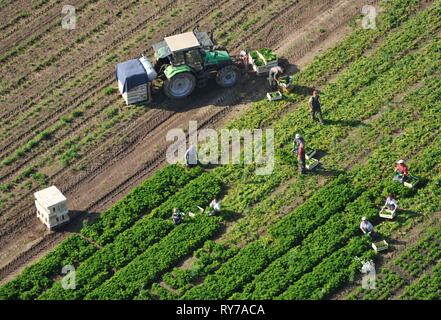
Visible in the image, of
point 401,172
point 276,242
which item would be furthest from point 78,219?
point 401,172

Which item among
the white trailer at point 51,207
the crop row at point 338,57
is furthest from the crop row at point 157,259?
the crop row at point 338,57

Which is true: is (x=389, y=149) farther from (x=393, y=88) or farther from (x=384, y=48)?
(x=384, y=48)

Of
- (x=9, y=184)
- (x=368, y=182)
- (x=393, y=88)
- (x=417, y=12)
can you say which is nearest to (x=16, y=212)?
(x=9, y=184)

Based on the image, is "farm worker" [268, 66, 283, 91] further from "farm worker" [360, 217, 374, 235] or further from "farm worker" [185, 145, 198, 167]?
"farm worker" [360, 217, 374, 235]

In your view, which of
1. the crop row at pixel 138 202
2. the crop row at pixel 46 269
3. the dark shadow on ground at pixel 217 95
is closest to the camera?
the crop row at pixel 46 269

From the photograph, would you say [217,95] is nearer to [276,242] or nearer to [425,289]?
[276,242]

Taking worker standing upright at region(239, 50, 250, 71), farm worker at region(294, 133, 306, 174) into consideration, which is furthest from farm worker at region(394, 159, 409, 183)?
worker standing upright at region(239, 50, 250, 71)

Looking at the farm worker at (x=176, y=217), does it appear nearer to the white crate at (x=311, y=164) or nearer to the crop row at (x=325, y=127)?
the crop row at (x=325, y=127)
